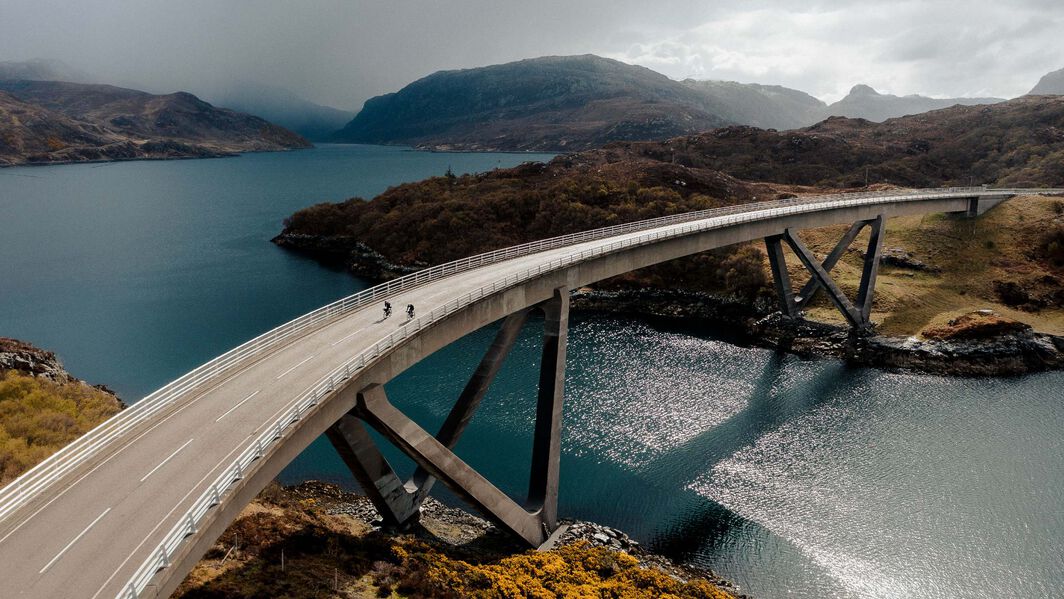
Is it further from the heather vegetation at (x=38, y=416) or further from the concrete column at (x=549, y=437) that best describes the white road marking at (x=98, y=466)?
the concrete column at (x=549, y=437)

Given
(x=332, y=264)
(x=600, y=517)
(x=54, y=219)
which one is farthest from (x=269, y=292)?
(x=54, y=219)

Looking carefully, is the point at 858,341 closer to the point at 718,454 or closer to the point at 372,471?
the point at 718,454

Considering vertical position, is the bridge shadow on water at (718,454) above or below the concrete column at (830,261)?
below

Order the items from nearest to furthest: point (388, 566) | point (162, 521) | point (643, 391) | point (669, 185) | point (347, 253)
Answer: point (162, 521) < point (388, 566) < point (643, 391) < point (669, 185) < point (347, 253)

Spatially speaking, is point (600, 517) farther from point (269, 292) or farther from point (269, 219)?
point (269, 219)

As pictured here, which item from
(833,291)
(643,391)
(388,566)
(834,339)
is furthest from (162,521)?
(833,291)

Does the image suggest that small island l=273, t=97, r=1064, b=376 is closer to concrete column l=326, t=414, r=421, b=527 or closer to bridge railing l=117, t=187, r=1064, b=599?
bridge railing l=117, t=187, r=1064, b=599

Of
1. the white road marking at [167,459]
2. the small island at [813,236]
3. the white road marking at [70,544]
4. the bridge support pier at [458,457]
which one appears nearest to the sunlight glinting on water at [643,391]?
the bridge support pier at [458,457]
